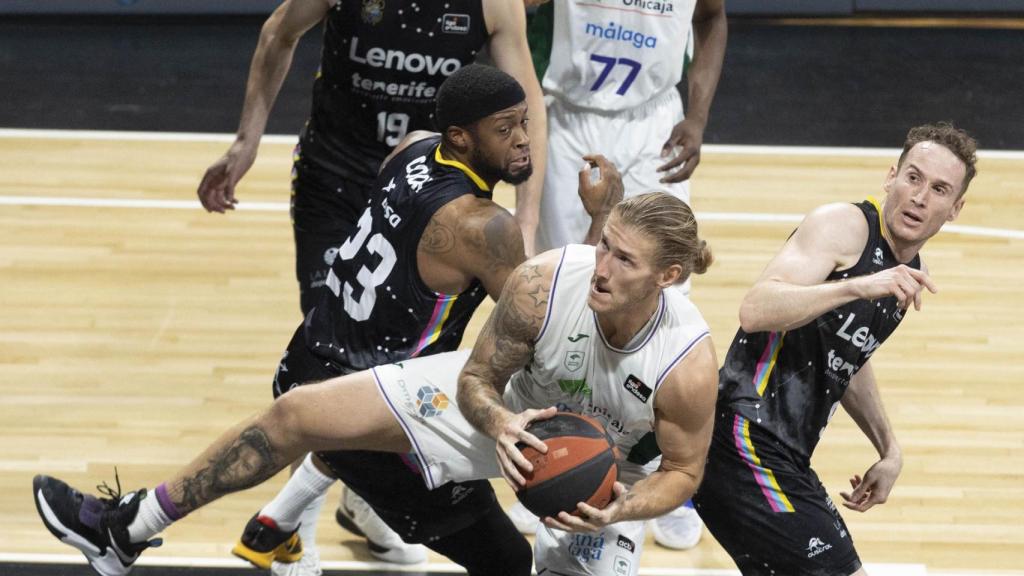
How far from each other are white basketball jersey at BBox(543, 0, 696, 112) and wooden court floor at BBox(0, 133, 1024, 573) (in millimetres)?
1656

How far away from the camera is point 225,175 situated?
17.4ft

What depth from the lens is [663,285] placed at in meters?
3.74

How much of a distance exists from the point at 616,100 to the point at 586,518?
2388 millimetres

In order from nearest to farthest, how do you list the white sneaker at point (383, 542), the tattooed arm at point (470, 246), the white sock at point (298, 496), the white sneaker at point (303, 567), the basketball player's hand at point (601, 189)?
the tattooed arm at point (470, 246) < the basketball player's hand at point (601, 189) < the white sock at point (298, 496) < the white sneaker at point (303, 567) < the white sneaker at point (383, 542)

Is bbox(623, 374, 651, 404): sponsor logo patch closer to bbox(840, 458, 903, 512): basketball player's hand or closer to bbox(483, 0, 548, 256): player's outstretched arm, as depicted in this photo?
bbox(840, 458, 903, 512): basketball player's hand

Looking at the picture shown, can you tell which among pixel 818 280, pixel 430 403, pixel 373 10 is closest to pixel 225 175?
pixel 373 10

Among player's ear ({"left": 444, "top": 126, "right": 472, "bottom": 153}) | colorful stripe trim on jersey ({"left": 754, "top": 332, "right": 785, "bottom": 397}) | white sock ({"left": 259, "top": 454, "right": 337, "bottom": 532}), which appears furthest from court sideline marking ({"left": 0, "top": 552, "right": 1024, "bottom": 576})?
player's ear ({"left": 444, "top": 126, "right": 472, "bottom": 153})

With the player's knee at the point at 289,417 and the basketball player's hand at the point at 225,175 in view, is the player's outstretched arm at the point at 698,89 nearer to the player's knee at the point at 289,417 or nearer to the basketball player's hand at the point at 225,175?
the basketball player's hand at the point at 225,175

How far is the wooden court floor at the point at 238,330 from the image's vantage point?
17.7 feet

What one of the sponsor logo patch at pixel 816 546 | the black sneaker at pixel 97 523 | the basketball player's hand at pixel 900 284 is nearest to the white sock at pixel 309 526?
the black sneaker at pixel 97 523

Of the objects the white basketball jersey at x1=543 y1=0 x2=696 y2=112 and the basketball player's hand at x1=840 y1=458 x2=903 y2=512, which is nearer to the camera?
the basketball player's hand at x1=840 y1=458 x2=903 y2=512

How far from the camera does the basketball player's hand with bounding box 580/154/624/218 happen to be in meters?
4.38

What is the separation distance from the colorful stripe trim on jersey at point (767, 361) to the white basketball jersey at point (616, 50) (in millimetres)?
1695

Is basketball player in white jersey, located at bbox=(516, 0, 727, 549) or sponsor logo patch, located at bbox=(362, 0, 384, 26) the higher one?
sponsor logo patch, located at bbox=(362, 0, 384, 26)
